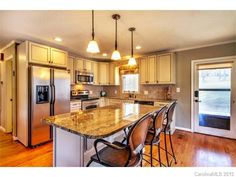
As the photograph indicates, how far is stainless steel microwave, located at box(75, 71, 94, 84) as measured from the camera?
4301mm

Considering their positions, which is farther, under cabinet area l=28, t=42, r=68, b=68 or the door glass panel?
the door glass panel

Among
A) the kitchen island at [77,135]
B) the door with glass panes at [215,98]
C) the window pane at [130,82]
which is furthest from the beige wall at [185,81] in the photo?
the kitchen island at [77,135]

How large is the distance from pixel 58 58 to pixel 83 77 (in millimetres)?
1187

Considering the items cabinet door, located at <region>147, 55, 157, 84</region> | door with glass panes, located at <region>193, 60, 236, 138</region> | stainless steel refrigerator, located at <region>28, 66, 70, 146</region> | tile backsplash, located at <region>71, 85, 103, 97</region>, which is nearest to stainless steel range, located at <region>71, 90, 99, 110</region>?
tile backsplash, located at <region>71, 85, 103, 97</region>

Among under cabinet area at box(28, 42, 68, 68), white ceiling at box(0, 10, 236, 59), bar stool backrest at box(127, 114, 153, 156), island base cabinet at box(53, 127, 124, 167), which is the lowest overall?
island base cabinet at box(53, 127, 124, 167)

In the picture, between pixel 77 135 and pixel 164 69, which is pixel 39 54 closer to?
pixel 77 135

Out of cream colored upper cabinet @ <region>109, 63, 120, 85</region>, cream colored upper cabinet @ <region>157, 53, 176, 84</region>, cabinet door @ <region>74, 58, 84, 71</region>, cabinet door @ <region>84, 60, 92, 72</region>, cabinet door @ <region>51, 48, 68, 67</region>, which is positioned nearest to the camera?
cabinet door @ <region>51, 48, 68, 67</region>

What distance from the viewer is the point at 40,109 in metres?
2.93

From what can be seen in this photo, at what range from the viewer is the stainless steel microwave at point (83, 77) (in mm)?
4301

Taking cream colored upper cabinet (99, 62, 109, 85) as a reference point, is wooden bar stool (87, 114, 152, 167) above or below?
below

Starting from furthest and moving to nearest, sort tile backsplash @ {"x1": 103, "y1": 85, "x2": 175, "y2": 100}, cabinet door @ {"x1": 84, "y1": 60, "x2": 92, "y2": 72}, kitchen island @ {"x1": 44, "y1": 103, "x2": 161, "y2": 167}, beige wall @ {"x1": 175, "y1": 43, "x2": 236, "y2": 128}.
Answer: cabinet door @ {"x1": 84, "y1": 60, "x2": 92, "y2": 72}, tile backsplash @ {"x1": 103, "y1": 85, "x2": 175, "y2": 100}, beige wall @ {"x1": 175, "y1": 43, "x2": 236, "y2": 128}, kitchen island @ {"x1": 44, "y1": 103, "x2": 161, "y2": 167}

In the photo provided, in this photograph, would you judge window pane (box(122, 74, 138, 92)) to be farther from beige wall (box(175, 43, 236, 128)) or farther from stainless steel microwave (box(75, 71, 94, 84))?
beige wall (box(175, 43, 236, 128))
